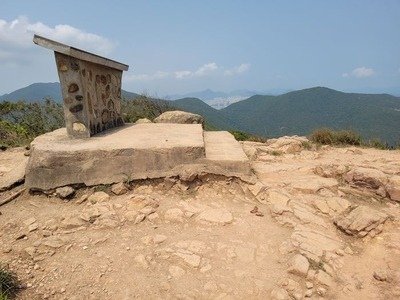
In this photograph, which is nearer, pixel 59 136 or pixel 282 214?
pixel 282 214

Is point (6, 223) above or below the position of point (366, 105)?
above

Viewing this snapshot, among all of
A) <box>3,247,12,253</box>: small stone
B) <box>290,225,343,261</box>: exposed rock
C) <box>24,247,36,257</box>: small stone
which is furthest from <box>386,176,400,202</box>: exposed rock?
<box>3,247,12,253</box>: small stone

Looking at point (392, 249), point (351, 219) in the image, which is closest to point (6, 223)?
point (351, 219)

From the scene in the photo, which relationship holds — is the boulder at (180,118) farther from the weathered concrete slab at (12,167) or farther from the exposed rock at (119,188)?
the exposed rock at (119,188)

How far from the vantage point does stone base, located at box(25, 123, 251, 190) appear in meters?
4.41

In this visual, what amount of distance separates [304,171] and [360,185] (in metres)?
0.94

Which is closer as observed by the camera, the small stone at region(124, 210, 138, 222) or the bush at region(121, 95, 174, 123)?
the small stone at region(124, 210, 138, 222)

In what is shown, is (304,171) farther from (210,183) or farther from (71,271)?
(71,271)

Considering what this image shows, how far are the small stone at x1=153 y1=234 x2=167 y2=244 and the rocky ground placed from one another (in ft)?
0.04

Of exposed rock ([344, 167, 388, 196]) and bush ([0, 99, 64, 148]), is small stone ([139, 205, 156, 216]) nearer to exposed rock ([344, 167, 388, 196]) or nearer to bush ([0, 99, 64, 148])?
exposed rock ([344, 167, 388, 196])

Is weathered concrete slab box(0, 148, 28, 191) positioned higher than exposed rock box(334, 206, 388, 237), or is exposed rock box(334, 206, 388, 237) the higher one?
weathered concrete slab box(0, 148, 28, 191)

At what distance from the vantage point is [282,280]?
3184mm

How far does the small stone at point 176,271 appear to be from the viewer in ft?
10.5

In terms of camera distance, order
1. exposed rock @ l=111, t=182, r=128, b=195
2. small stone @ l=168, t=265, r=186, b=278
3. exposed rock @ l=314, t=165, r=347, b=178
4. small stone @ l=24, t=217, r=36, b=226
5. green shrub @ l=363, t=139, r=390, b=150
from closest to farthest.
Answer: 1. small stone @ l=168, t=265, r=186, b=278
2. small stone @ l=24, t=217, r=36, b=226
3. exposed rock @ l=111, t=182, r=128, b=195
4. exposed rock @ l=314, t=165, r=347, b=178
5. green shrub @ l=363, t=139, r=390, b=150
